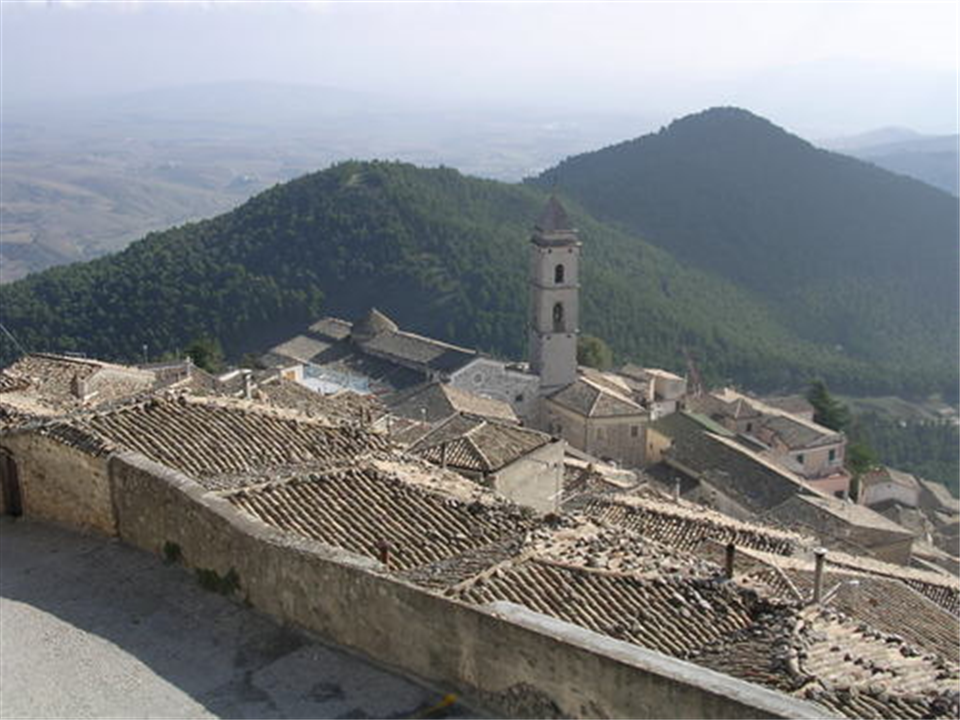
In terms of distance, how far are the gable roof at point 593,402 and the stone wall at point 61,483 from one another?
29.8 meters

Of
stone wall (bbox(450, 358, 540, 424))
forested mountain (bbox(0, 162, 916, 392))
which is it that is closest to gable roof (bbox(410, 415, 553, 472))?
stone wall (bbox(450, 358, 540, 424))

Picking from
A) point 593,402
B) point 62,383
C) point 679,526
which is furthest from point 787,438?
point 62,383

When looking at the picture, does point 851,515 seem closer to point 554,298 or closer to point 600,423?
point 600,423

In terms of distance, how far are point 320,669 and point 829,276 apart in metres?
99.5

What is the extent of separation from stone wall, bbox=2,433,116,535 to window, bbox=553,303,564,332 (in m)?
32.5

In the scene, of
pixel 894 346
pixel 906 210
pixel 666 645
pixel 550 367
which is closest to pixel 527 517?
pixel 666 645

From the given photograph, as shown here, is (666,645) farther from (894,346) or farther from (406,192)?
(894,346)

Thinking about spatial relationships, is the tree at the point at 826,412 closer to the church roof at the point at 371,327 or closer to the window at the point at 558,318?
the window at the point at 558,318

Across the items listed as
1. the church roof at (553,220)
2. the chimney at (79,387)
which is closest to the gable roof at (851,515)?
the church roof at (553,220)

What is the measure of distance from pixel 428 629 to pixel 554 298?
116ft

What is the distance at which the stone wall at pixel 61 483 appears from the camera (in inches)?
355

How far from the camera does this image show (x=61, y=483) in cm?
943

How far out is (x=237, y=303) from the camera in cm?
6781

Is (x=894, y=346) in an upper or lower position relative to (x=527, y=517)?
lower
